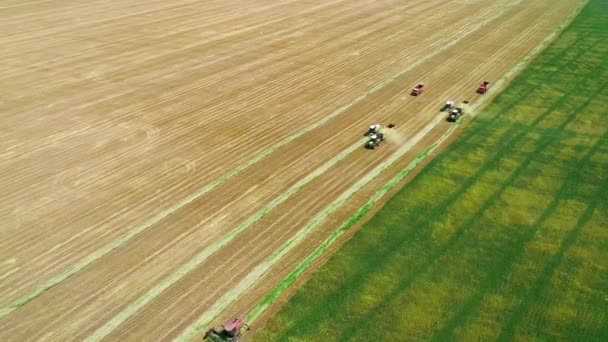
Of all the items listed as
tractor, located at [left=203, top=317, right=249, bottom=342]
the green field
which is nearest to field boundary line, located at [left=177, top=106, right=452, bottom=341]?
tractor, located at [left=203, top=317, right=249, bottom=342]

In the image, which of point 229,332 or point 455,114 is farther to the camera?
point 455,114

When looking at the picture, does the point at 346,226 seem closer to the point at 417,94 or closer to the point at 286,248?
the point at 286,248

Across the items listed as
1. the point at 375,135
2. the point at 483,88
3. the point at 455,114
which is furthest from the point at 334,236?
the point at 483,88

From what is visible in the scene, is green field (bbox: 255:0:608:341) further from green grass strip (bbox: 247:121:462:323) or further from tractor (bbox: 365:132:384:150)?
tractor (bbox: 365:132:384:150)

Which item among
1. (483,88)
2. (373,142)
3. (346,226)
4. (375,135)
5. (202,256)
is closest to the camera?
(202,256)

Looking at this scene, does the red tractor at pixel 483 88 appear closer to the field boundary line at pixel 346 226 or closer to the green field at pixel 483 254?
the field boundary line at pixel 346 226

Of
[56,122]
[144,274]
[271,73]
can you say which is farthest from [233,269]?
[271,73]
